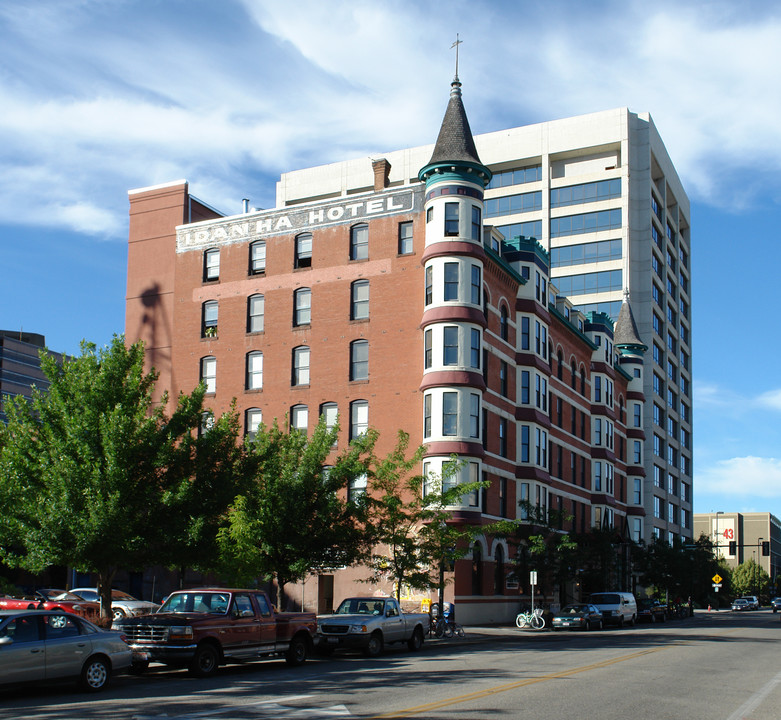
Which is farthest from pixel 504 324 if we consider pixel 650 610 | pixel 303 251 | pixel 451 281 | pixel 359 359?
pixel 650 610

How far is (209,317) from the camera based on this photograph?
2076 inches

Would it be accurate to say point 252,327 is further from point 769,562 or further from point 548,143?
point 769,562

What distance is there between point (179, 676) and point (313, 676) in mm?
2812

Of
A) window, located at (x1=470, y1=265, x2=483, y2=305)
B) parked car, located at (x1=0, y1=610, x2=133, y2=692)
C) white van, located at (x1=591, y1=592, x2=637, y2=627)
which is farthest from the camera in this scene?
white van, located at (x1=591, y1=592, x2=637, y2=627)

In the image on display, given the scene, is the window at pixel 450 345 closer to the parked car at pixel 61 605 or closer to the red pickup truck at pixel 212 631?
the parked car at pixel 61 605

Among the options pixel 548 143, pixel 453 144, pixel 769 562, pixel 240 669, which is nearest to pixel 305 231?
pixel 453 144

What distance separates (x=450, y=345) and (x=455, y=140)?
32.2 ft

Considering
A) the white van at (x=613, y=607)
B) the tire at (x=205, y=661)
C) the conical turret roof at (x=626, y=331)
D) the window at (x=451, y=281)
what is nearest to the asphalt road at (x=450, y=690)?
the tire at (x=205, y=661)

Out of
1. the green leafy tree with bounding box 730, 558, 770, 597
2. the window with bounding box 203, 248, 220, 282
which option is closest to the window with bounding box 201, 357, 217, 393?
the window with bounding box 203, 248, 220, 282

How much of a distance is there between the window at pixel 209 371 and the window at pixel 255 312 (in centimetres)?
287

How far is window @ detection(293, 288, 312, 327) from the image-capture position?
49.9 m

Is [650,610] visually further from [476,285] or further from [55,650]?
[55,650]

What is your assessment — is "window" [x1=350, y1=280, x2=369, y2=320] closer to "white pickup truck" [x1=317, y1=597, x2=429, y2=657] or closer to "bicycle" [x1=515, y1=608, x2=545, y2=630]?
"bicycle" [x1=515, y1=608, x2=545, y2=630]

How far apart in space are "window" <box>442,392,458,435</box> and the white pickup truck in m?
16.0
